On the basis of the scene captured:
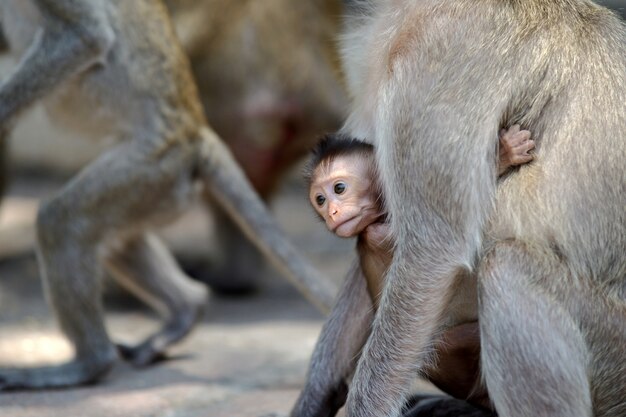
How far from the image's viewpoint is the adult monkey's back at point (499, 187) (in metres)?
4.19


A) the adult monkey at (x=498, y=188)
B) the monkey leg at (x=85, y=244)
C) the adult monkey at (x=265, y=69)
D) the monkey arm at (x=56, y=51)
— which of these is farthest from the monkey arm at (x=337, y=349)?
the adult monkey at (x=265, y=69)

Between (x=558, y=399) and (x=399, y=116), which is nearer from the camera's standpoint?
(x=558, y=399)

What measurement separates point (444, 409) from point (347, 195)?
40.2 inches

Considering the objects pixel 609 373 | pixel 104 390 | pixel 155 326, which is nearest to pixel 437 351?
pixel 609 373

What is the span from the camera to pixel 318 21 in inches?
357

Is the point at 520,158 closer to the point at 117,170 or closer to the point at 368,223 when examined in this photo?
the point at 368,223

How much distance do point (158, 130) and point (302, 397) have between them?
2232 mm

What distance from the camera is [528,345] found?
13.1ft

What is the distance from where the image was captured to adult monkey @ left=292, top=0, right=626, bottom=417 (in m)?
4.18

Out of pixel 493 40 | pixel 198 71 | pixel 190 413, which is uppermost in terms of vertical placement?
pixel 198 71

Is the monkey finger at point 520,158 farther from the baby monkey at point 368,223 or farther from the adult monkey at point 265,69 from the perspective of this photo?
the adult monkey at point 265,69

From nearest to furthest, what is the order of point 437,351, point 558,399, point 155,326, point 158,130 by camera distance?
point 558,399 → point 437,351 → point 158,130 → point 155,326

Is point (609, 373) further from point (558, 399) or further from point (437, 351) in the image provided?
point (437, 351)

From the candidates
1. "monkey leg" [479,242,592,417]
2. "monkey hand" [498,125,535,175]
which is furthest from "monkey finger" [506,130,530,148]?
"monkey leg" [479,242,592,417]
